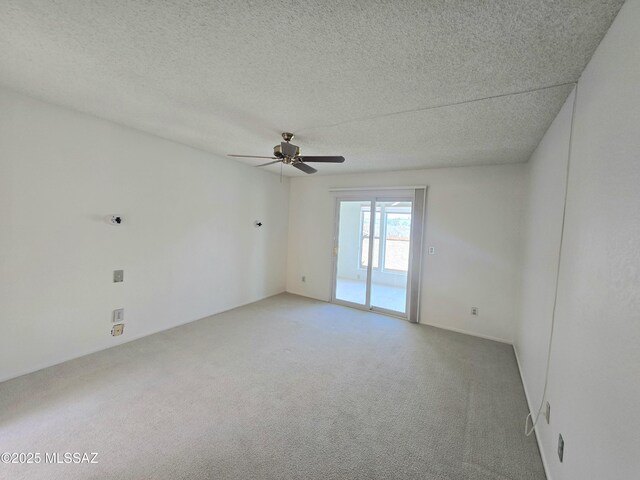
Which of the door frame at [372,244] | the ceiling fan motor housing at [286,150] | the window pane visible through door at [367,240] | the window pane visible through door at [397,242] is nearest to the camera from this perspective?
the ceiling fan motor housing at [286,150]

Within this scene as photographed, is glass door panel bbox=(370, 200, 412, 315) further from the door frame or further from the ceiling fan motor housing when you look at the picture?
the ceiling fan motor housing

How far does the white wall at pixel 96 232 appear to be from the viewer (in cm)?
234

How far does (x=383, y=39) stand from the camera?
1374 millimetres

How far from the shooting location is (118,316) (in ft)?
10.1

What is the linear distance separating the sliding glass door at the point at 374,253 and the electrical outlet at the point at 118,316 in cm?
326

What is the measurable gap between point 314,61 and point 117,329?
3435mm

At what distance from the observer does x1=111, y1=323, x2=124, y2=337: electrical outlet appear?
3.03 m

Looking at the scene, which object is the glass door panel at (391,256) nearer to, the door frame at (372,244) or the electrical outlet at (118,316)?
the door frame at (372,244)

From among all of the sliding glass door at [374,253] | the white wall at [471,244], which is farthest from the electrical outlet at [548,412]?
the sliding glass door at [374,253]

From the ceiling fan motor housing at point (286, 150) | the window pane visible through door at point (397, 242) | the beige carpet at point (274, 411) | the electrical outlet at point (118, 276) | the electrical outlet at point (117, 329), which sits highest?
the ceiling fan motor housing at point (286, 150)

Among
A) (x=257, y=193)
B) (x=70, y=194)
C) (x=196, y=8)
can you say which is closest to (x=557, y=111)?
(x=196, y=8)

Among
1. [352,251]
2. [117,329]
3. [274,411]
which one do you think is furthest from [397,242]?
[117,329]

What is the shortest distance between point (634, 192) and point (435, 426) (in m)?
1.94

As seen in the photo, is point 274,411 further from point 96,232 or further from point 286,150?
point 96,232
